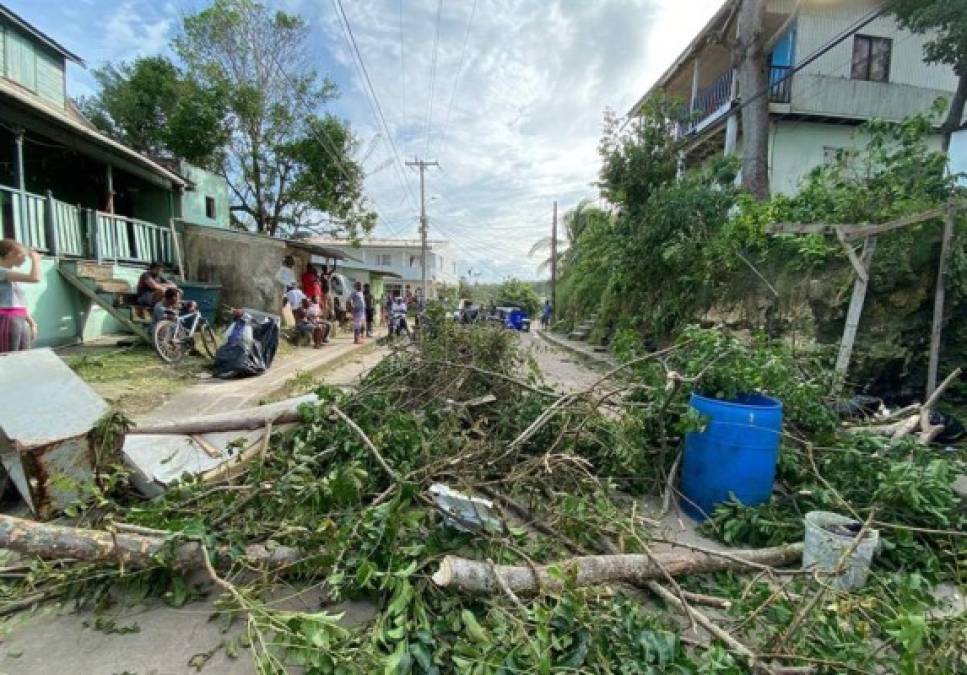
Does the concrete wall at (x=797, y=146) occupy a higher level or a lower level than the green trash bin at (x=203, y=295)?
higher

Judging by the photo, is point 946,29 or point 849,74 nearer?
point 946,29

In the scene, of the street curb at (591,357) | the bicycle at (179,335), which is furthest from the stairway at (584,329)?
the bicycle at (179,335)

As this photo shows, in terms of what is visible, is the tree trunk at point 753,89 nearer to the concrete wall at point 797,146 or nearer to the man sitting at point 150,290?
the concrete wall at point 797,146

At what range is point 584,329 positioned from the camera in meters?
16.3

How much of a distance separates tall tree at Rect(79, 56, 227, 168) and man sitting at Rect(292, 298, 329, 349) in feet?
33.9

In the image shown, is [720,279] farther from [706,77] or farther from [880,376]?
[706,77]

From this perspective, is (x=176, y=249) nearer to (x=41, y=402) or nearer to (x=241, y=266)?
(x=241, y=266)

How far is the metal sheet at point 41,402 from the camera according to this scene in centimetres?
271

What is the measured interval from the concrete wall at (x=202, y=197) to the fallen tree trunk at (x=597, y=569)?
44.0ft

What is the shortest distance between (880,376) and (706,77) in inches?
660

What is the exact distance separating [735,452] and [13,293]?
648cm

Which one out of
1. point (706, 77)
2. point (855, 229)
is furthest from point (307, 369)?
point (706, 77)

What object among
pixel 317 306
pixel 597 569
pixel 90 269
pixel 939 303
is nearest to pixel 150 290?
pixel 90 269

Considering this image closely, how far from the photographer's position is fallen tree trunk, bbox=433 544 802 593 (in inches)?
81.3
